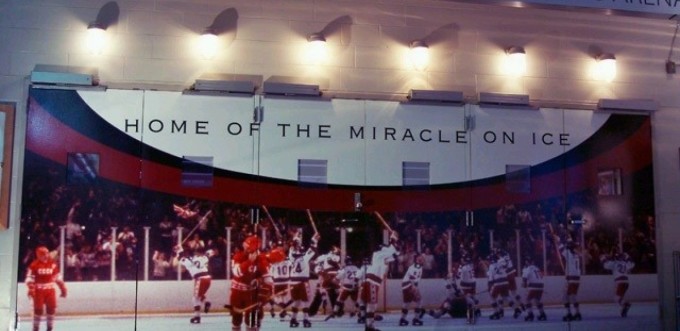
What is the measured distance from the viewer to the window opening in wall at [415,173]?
666 cm

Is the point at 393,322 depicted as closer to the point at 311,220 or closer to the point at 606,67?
the point at 311,220

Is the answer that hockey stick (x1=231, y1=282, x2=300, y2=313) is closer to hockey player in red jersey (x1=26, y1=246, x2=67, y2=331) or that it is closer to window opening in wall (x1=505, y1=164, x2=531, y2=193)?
hockey player in red jersey (x1=26, y1=246, x2=67, y2=331)

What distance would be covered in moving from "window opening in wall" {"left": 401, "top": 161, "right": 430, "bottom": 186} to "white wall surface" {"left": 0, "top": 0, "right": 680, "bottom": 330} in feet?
2.26

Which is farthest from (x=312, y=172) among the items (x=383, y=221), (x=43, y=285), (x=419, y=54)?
(x=43, y=285)

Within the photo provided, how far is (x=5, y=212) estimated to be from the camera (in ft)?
19.8

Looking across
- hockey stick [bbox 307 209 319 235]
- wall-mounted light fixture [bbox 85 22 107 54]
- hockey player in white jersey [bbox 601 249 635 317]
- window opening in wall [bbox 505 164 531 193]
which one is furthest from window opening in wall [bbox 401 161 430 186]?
wall-mounted light fixture [bbox 85 22 107 54]

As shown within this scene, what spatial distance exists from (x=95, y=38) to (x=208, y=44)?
38.3 inches

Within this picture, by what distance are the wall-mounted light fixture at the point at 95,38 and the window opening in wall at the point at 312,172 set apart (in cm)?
201

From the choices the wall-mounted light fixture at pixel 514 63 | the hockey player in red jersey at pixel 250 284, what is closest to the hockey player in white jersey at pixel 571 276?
the wall-mounted light fixture at pixel 514 63

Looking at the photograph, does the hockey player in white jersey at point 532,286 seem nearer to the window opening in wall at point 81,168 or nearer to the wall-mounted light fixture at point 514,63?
the wall-mounted light fixture at point 514,63

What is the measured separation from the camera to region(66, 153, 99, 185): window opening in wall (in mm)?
6102

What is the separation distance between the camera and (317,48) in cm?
665

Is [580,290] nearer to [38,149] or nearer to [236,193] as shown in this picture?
[236,193]

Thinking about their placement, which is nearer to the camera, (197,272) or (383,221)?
(197,272)
